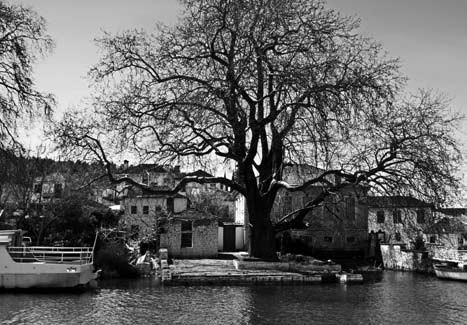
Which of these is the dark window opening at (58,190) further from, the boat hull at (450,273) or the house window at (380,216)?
the house window at (380,216)

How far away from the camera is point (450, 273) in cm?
3131

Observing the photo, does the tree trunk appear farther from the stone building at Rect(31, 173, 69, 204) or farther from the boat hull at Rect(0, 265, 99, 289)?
the stone building at Rect(31, 173, 69, 204)

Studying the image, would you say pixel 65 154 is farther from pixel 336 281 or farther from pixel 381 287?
pixel 381 287

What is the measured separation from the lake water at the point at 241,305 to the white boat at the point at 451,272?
186 inches

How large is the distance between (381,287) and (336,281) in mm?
2316

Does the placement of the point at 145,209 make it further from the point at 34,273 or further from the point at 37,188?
the point at 34,273

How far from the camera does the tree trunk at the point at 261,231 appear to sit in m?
31.0

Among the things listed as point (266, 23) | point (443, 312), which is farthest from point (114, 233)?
point (443, 312)

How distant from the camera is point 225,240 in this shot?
146ft

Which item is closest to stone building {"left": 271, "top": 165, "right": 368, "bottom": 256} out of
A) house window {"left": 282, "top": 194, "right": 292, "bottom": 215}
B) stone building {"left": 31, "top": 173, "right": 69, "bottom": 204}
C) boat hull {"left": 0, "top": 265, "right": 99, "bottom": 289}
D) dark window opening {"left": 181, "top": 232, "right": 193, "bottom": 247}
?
house window {"left": 282, "top": 194, "right": 292, "bottom": 215}

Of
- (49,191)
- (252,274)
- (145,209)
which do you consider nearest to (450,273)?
(252,274)

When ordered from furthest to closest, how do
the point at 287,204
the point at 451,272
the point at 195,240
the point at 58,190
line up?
1. the point at 287,204
2. the point at 58,190
3. the point at 195,240
4. the point at 451,272

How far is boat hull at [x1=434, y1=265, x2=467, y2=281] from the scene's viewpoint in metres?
30.8

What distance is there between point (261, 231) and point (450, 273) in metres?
11.5
